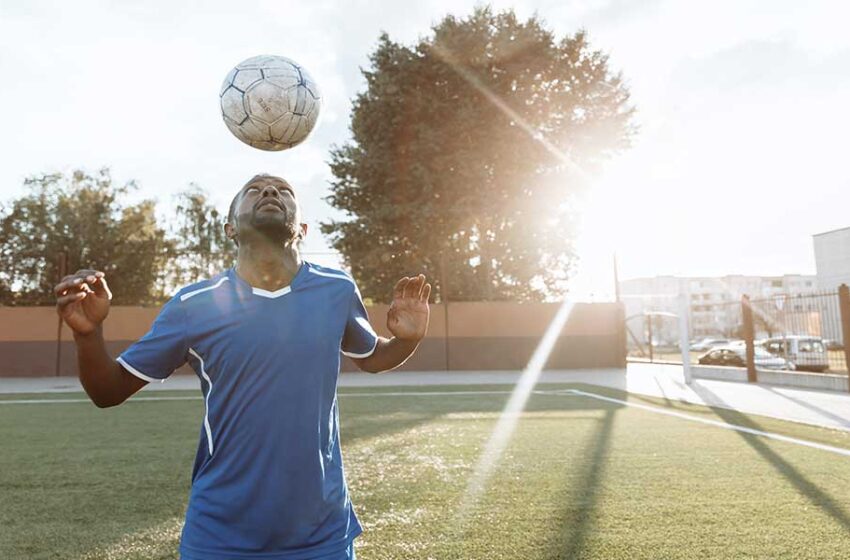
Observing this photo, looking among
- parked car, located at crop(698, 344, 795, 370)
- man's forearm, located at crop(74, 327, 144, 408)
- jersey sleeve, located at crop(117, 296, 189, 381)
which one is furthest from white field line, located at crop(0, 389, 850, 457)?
parked car, located at crop(698, 344, 795, 370)

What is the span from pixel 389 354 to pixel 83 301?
1150 mm

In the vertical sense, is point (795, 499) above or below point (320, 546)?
below

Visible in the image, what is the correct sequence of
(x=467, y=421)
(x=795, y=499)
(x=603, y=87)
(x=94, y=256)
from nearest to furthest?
(x=795, y=499) < (x=467, y=421) < (x=94, y=256) < (x=603, y=87)

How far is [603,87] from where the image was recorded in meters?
29.2

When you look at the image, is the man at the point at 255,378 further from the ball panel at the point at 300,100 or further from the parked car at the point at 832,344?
the parked car at the point at 832,344

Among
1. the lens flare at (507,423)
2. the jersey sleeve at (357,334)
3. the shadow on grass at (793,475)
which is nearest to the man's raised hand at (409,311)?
the jersey sleeve at (357,334)

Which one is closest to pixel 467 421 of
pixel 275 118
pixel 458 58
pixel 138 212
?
pixel 275 118

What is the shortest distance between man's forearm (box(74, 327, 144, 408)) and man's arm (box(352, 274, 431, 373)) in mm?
932

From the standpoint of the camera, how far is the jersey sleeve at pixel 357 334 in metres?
2.51

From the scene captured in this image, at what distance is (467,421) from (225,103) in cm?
736

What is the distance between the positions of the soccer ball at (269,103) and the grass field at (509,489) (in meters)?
2.69

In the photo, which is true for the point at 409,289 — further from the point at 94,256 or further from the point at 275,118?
the point at 94,256

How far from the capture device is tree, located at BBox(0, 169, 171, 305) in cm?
2342

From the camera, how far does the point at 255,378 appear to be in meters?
2.12
